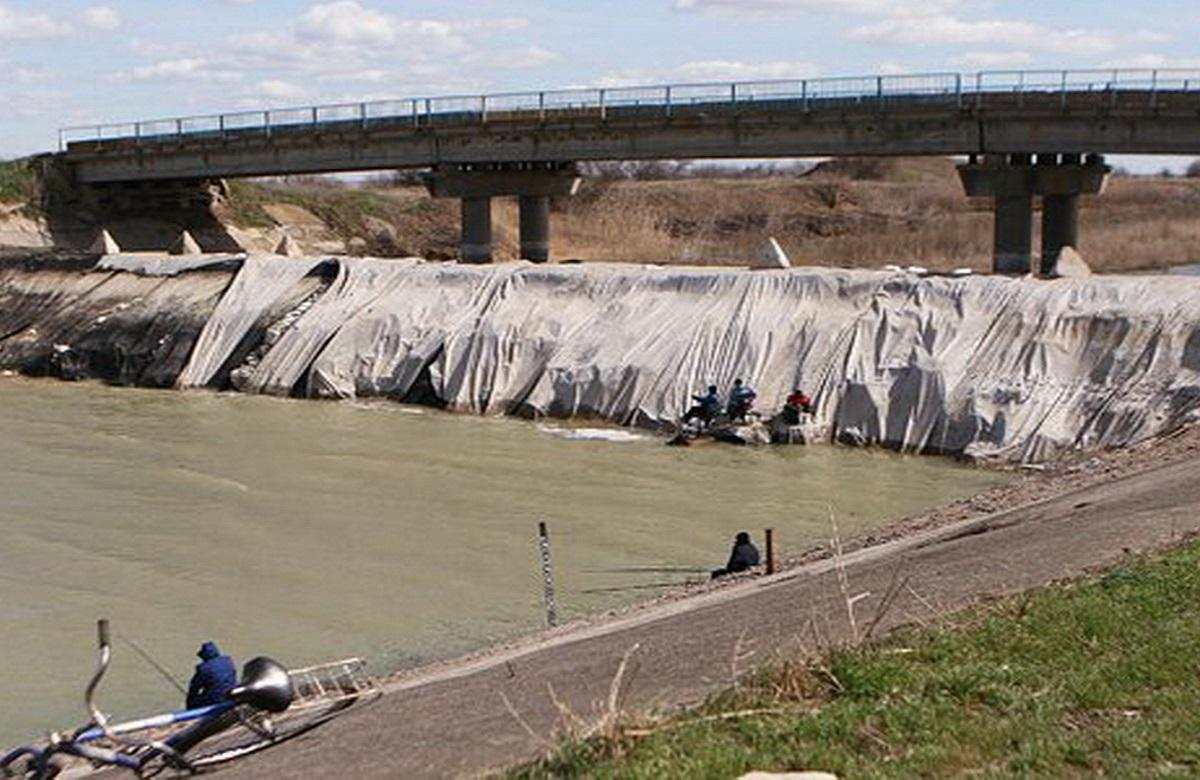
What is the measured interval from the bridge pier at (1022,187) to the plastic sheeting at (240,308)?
1811 centimetres

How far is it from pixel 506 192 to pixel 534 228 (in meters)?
1.45

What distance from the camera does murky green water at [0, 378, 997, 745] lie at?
16688 mm

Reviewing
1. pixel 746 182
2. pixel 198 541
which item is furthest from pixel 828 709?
pixel 746 182

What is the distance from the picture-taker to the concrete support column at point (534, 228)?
165 ft

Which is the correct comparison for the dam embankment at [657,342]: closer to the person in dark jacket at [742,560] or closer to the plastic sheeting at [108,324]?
the plastic sheeting at [108,324]

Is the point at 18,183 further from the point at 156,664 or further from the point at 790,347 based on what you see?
the point at 156,664

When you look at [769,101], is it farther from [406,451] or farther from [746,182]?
[746,182]

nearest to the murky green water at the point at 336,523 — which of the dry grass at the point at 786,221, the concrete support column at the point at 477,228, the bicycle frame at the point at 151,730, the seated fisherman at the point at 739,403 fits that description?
the seated fisherman at the point at 739,403

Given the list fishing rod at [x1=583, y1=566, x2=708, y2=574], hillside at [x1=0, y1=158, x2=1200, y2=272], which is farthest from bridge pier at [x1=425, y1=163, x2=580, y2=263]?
fishing rod at [x1=583, y1=566, x2=708, y2=574]

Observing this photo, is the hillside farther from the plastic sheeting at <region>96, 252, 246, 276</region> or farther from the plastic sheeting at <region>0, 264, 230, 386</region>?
the plastic sheeting at <region>0, 264, 230, 386</region>

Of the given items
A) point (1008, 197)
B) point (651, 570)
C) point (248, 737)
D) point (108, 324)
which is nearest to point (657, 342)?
point (1008, 197)

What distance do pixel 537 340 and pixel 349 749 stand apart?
27130mm

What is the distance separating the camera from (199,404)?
38.1 m

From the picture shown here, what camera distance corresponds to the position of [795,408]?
3053 centimetres
